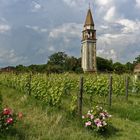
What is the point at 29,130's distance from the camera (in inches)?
343

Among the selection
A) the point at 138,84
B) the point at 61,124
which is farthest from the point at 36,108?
the point at 138,84

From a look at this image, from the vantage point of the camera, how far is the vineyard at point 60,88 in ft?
42.8

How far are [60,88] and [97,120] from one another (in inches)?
150

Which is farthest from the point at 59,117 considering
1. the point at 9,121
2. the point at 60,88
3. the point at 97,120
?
the point at 60,88

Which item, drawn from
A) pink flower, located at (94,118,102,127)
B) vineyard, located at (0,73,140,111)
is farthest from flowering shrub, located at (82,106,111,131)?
vineyard, located at (0,73,140,111)

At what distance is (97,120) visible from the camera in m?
9.78

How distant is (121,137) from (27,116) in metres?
2.69

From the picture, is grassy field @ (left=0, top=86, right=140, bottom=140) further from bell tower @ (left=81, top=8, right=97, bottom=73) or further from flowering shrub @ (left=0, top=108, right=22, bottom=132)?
bell tower @ (left=81, top=8, right=97, bottom=73)

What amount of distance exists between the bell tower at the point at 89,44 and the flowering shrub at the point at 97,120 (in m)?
100

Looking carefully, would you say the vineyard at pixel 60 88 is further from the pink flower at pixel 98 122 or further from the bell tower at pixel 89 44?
the bell tower at pixel 89 44

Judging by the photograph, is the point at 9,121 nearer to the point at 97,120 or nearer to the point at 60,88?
the point at 97,120

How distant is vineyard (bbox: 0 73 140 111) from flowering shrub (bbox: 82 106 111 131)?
94cm

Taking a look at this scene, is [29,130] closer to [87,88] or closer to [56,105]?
[56,105]

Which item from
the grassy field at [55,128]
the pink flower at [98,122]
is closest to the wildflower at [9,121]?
the grassy field at [55,128]
